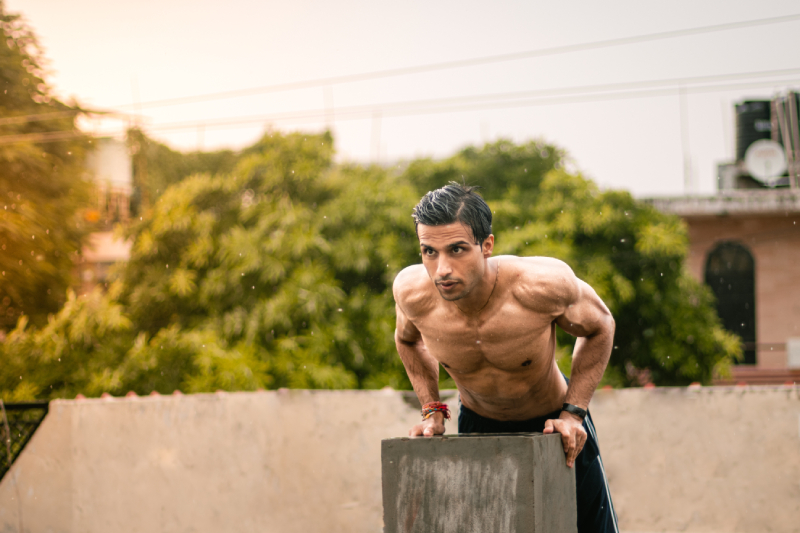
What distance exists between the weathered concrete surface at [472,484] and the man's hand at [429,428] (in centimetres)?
27

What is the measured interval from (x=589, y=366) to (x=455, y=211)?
78cm

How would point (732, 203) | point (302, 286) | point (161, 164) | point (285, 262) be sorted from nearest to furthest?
point (302, 286), point (285, 262), point (732, 203), point (161, 164)

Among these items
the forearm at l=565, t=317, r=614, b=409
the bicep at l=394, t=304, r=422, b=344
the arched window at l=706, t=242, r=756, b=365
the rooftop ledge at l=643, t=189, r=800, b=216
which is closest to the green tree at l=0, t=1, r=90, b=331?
the bicep at l=394, t=304, r=422, b=344

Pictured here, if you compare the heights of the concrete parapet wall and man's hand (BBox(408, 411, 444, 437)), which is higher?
man's hand (BBox(408, 411, 444, 437))

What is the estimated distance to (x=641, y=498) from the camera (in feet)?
15.4

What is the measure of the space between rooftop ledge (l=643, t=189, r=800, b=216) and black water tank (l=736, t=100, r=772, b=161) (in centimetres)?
109

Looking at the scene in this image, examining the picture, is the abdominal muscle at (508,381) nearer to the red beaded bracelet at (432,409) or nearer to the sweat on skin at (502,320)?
the sweat on skin at (502,320)

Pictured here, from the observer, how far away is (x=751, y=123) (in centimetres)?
1478

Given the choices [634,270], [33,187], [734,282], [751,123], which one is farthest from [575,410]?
[751,123]

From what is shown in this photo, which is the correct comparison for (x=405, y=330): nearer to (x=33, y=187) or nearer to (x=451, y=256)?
(x=451, y=256)

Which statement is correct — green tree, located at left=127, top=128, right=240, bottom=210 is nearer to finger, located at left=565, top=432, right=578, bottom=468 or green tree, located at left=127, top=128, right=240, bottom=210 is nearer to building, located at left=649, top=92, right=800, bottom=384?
building, located at left=649, top=92, right=800, bottom=384

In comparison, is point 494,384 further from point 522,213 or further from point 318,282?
point 522,213

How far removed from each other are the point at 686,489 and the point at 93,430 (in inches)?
158

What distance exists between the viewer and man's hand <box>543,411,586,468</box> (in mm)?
2354
